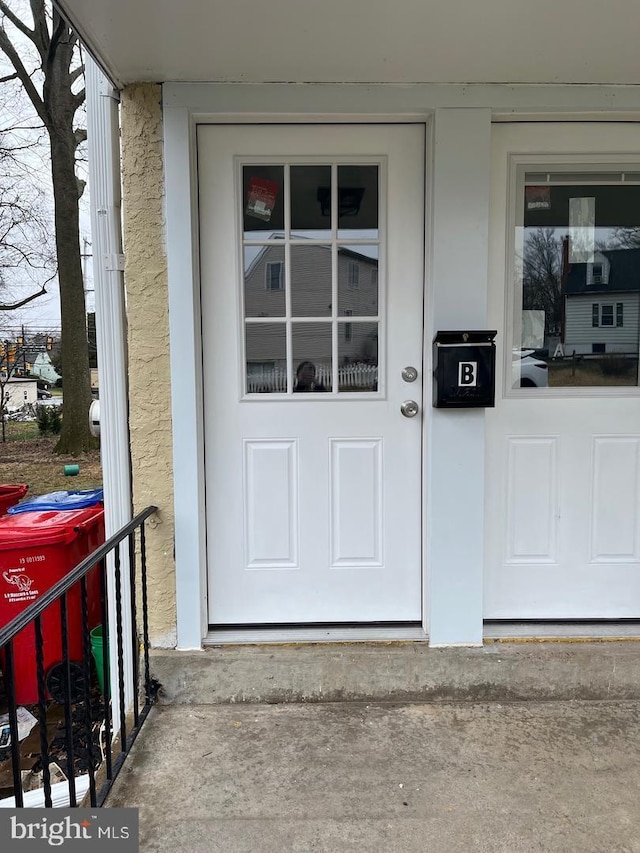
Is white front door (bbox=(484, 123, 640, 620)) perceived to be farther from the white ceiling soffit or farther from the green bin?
the green bin

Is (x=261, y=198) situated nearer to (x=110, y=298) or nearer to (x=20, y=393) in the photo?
(x=110, y=298)

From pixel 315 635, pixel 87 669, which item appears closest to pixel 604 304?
pixel 315 635

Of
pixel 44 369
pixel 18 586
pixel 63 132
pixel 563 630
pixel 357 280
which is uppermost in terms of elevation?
pixel 63 132

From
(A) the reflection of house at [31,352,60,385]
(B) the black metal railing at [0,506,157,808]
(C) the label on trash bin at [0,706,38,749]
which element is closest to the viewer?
(B) the black metal railing at [0,506,157,808]

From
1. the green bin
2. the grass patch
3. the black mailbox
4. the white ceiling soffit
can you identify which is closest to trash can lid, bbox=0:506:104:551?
the green bin

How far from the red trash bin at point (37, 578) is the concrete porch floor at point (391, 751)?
796 millimetres

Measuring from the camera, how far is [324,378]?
242cm

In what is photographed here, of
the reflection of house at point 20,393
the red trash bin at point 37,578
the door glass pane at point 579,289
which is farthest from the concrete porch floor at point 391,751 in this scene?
the reflection of house at point 20,393

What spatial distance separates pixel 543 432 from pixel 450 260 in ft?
2.66

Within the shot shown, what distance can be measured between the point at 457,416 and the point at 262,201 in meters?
1.16

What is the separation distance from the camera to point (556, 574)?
98.0 inches

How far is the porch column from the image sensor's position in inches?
87.8

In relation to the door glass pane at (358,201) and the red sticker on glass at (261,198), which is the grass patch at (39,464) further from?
the door glass pane at (358,201)

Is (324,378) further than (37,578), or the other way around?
(37,578)
